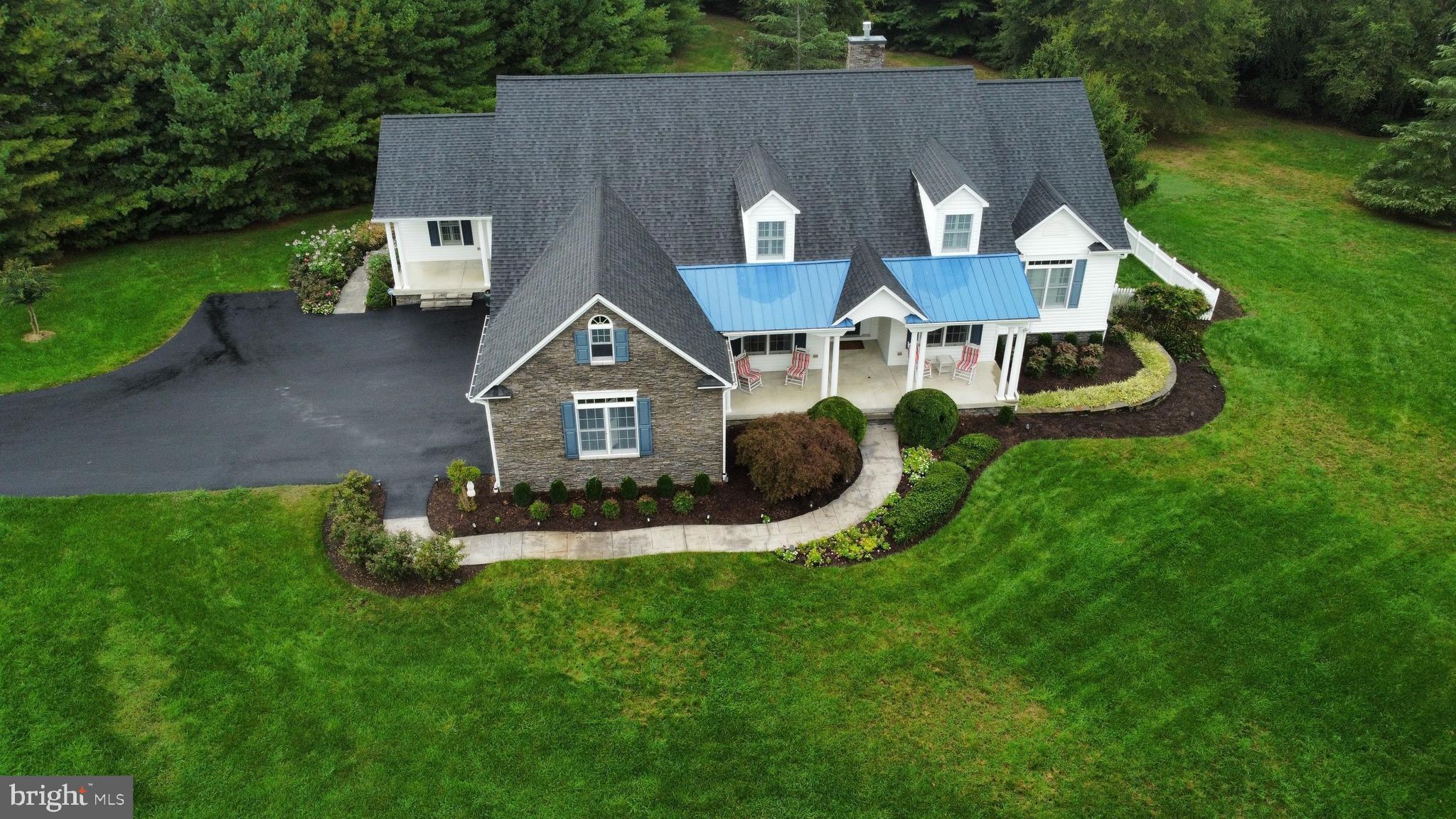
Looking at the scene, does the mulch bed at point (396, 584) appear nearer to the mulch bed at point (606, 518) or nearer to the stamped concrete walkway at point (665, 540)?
the stamped concrete walkway at point (665, 540)

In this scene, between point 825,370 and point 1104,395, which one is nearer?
point 825,370

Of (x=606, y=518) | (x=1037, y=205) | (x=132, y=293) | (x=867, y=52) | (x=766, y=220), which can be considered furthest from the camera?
(x=132, y=293)

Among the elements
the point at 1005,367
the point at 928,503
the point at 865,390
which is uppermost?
the point at 1005,367

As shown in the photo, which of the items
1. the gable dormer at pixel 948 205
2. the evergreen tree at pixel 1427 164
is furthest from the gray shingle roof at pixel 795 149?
the evergreen tree at pixel 1427 164

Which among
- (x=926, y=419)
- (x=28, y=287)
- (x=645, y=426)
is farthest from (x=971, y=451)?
(x=28, y=287)

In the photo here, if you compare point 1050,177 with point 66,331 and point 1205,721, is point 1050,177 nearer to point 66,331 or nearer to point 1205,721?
point 1205,721

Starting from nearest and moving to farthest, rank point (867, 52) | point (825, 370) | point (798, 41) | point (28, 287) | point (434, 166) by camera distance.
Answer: point (825, 370) → point (28, 287) → point (434, 166) → point (867, 52) → point (798, 41)

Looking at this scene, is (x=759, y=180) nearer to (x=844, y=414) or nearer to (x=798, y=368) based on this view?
(x=798, y=368)
